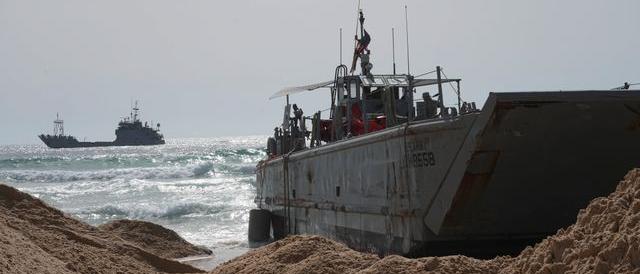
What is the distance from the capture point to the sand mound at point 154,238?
12820mm

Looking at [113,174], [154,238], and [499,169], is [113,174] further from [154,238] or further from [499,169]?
[499,169]

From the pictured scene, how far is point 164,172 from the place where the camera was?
177ft

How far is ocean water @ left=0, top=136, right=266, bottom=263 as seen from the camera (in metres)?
22.5

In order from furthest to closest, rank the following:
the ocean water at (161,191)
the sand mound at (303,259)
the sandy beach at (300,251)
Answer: the ocean water at (161,191) → the sand mound at (303,259) → the sandy beach at (300,251)

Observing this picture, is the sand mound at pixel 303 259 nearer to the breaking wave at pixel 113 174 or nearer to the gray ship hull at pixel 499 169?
the gray ship hull at pixel 499 169

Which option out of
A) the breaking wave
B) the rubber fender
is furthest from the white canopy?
the breaking wave

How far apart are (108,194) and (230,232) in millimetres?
19416

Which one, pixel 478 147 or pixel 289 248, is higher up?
pixel 478 147

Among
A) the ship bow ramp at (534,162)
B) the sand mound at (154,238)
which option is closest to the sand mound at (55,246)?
the sand mound at (154,238)

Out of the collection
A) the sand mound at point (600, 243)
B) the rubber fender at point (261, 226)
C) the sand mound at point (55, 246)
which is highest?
the sand mound at point (600, 243)

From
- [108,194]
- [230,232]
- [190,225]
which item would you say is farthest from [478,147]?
[108,194]

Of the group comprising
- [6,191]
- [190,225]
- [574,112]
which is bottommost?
[190,225]

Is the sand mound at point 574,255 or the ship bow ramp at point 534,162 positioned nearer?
the sand mound at point 574,255

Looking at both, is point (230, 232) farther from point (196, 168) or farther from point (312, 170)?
point (196, 168)
